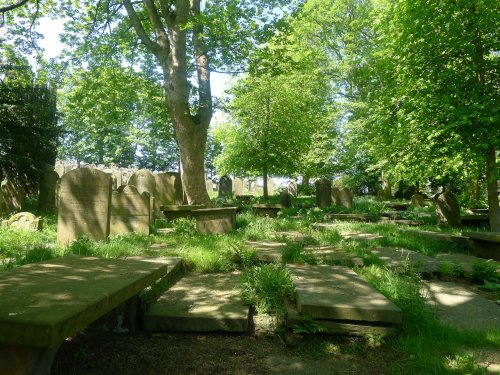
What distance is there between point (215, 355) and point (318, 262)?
2.60 meters

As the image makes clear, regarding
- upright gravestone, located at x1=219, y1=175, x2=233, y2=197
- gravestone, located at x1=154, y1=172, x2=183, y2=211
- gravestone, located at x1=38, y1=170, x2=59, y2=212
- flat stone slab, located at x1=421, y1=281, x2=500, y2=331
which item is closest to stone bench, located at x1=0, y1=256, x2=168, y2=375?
flat stone slab, located at x1=421, y1=281, x2=500, y2=331

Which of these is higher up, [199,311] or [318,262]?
[318,262]

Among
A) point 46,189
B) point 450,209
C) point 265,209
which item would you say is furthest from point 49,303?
point 46,189

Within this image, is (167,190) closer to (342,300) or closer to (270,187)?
(342,300)

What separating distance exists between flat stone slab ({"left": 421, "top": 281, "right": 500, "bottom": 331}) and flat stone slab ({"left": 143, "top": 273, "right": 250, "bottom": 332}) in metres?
1.88

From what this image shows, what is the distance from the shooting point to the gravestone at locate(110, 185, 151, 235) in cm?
832

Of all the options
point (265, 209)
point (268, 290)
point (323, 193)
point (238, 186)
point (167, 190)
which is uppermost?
point (238, 186)

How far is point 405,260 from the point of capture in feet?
16.1

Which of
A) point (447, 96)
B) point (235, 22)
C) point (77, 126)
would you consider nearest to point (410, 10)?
point (447, 96)

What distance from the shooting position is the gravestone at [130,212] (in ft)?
27.3

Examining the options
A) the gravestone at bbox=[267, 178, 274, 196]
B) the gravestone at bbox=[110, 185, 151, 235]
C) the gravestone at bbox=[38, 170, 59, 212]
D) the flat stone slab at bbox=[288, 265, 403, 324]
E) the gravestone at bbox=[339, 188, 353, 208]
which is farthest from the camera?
the gravestone at bbox=[267, 178, 274, 196]

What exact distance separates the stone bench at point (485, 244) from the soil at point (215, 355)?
167 inches

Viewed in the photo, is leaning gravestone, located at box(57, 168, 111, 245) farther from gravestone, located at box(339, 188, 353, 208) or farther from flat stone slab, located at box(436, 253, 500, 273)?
gravestone, located at box(339, 188, 353, 208)

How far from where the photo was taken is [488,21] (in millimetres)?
7250
